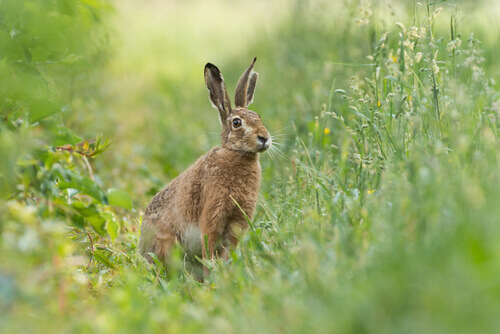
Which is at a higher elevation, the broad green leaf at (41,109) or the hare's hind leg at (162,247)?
the broad green leaf at (41,109)

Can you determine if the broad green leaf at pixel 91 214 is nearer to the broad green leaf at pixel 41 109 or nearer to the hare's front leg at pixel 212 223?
the broad green leaf at pixel 41 109

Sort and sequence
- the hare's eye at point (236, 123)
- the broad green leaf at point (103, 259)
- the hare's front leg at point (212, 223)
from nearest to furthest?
the broad green leaf at point (103, 259) → the hare's front leg at point (212, 223) → the hare's eye at point (236, 123)

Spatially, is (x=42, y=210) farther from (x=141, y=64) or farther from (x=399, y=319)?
(x=141, y=64)

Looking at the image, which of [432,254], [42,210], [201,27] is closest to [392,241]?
[432,254]

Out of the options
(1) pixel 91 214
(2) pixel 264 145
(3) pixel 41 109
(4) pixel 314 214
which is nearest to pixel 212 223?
(2) pixel 264 145

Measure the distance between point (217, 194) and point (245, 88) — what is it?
854 millimetres

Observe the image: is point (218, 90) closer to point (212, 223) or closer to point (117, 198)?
point (212, 223)

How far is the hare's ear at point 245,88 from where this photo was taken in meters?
4.48

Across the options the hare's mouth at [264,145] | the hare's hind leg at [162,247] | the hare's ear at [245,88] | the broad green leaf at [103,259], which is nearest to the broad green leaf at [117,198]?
the broad green leaf at [103,259]

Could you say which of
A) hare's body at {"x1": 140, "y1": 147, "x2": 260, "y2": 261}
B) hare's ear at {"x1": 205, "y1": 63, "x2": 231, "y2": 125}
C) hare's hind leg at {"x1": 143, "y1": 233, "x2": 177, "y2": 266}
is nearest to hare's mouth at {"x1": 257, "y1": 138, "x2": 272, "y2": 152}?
hare's body at {"x1": 140, "y1": 147, "x2": 260, "y2": 261}

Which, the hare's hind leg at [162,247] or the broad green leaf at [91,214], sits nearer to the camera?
the broad green leaf at [91,214]

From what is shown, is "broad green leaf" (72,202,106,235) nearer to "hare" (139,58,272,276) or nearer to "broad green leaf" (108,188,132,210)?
"broad green leaf" (108,188,132,210)

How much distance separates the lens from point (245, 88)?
14.8 feet

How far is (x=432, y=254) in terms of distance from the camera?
229 cm
